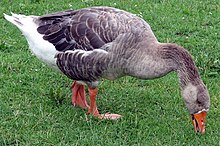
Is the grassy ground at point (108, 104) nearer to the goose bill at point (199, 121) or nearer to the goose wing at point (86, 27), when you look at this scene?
the goose bill at point (199, 121)

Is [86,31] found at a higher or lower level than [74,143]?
higher

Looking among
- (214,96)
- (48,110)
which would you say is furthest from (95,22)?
(214,96)

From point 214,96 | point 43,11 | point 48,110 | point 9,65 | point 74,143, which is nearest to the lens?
point 74,143

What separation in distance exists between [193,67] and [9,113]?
7.19 feet

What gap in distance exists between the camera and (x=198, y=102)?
5438mm

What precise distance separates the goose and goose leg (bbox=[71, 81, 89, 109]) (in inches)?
7.3

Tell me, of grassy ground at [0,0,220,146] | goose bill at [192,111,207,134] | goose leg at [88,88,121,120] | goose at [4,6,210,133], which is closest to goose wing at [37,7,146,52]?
goose at [4,6,210,133]

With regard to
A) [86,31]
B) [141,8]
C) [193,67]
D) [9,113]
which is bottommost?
[141,8]

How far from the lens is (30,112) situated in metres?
6.05

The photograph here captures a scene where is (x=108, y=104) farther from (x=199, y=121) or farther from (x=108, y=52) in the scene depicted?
(x=199, y=121)

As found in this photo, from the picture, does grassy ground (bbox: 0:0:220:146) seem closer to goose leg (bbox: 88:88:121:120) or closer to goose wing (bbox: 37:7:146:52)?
goose leg (bbox: 88:88:121:120)

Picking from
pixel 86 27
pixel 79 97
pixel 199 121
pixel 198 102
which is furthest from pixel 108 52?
pixel 199 121

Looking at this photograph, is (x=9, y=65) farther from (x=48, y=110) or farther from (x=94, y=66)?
(x=94, y=66)

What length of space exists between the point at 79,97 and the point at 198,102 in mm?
1620
